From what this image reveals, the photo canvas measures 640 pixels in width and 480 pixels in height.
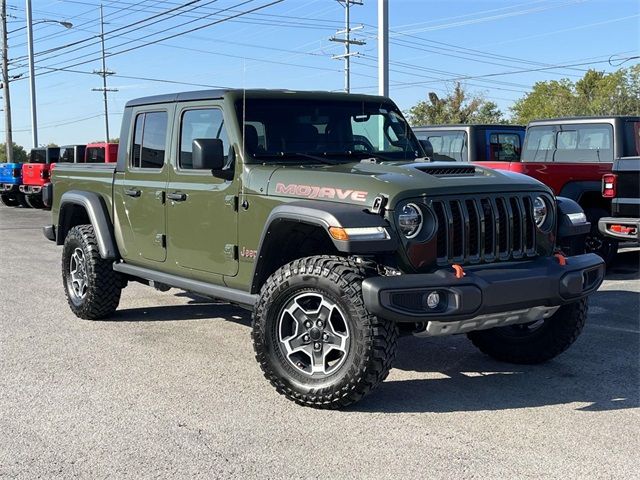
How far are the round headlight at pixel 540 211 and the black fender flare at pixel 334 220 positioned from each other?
1.20 m

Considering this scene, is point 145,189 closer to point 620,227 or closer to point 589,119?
point 620,227

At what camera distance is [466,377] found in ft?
16.5

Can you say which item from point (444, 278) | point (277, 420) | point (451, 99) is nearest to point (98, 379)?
point (277, 420)

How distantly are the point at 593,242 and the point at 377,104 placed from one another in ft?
16.4

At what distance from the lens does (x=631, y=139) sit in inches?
382

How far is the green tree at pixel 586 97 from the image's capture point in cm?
3909

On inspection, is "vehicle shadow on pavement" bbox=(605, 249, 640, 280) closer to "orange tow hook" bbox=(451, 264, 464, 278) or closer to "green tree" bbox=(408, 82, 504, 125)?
"orange tow hook" bbox=(451, 264, 464, 278)

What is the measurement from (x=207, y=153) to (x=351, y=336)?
5.44 feet

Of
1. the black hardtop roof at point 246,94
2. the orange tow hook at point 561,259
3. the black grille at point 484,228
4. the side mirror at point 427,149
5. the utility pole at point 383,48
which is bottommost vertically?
the orange tow hook at point 561,259

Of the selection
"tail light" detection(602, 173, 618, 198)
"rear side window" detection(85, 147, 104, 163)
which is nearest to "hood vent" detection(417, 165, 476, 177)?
"tail light" detection(602, 173, 618, 198)

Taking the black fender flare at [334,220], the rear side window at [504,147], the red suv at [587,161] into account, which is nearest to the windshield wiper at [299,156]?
the black fender flare at [334,220]

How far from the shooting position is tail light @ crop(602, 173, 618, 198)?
8.86 metres

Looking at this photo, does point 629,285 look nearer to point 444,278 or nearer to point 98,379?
point 444,278

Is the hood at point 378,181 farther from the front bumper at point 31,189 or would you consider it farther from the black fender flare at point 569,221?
the front bumper at point 31,189
